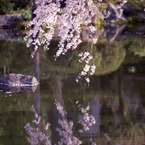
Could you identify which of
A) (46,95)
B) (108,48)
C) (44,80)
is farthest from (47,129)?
(108,48)

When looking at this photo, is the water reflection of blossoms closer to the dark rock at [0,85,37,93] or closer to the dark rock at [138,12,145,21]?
the dark rock at [0,85,37,93]

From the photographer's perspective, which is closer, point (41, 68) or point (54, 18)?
point (54, 18)

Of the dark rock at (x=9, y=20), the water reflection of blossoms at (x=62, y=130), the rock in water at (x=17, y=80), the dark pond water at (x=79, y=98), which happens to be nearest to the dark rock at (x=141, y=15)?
the dark rock at (x=9, y=20)

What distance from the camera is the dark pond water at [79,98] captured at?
8891mm

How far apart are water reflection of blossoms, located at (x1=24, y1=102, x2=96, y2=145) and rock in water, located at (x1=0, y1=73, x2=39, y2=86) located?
3.60 meters

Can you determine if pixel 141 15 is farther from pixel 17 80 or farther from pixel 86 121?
pixel 86 121

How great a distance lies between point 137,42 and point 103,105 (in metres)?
16.0

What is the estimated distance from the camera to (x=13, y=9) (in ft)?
136

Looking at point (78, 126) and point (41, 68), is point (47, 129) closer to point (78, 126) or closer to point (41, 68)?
point (78, 126)

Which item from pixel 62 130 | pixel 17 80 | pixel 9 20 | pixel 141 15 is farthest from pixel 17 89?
pixel 141 15

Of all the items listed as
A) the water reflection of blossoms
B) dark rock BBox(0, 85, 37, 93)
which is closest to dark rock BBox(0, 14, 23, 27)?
dark rock BBox(0, 85, 37, 93)

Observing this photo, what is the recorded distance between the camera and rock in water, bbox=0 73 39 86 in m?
14.3

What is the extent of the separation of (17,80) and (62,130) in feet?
18.7

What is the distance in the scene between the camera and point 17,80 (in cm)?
1441
